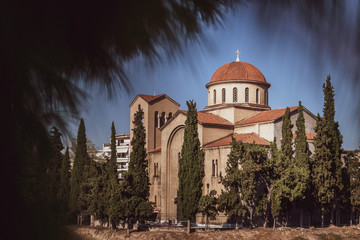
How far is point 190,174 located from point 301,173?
6265 millimetres

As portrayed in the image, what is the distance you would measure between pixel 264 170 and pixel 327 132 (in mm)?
5677

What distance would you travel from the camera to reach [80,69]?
2072 mm

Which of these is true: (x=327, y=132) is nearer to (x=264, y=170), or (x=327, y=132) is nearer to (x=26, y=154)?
(x=264, y=170)

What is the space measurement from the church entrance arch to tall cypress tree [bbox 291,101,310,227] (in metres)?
10.9

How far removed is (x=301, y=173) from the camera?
2530 cm

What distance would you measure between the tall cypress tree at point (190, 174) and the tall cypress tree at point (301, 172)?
528 cm

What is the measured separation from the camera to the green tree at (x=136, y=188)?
25.6 metres

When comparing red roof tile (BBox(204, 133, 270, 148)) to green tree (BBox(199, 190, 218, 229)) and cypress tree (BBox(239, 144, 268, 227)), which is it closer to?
cypress tree (BBox(239, 144, 268, 227))

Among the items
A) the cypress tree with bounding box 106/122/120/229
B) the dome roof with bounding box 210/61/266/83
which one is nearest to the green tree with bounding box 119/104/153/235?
the cypress tree with bounding box 106/122/120/229

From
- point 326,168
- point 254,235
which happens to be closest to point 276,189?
point 254,235

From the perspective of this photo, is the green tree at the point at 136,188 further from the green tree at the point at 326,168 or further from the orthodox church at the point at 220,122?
the green tree at the point at 326,168

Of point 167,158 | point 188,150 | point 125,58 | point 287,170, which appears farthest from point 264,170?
point 125,58

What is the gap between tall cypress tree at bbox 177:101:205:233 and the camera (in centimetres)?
2527

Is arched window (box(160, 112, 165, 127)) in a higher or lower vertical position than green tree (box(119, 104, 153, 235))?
higher
